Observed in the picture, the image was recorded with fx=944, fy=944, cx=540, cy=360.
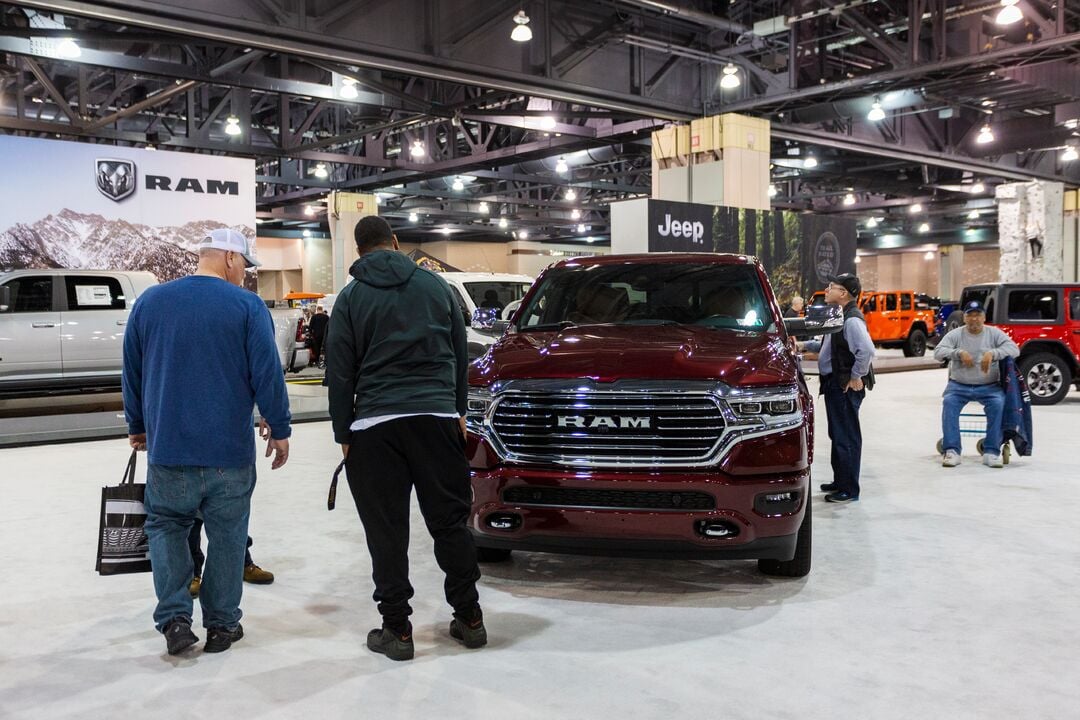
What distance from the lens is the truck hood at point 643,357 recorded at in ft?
14.1

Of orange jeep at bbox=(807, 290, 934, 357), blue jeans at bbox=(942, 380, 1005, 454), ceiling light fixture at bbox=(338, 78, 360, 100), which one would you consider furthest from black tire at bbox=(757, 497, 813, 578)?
orange jeep at bbox=(807, 290, 934, 357)

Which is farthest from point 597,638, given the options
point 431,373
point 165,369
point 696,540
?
point 165,369

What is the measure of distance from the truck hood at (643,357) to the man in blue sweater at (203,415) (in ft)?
3.84

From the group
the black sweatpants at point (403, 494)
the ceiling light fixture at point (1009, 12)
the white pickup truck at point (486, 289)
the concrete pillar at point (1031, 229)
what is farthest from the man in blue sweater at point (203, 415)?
the concrete pillar at point (1031, 229)

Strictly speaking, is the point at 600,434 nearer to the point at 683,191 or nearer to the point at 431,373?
Result: the point at 431,373

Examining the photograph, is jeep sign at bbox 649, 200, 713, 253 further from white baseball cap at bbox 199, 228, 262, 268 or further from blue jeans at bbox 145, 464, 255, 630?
blue jeans at bbox 145, 464, 255, 630

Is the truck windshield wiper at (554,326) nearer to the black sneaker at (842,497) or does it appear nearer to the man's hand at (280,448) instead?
the man's hand at (280,448)

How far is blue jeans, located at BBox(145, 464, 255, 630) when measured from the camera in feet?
12.2

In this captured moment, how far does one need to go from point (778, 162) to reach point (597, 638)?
22568mm

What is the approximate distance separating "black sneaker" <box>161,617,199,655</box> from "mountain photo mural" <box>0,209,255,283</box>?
12.4 m

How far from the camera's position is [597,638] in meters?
3.98

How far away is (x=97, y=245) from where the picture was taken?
16.2 metres

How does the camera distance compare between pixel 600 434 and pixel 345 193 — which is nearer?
pixel 600 434

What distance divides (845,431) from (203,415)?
15.2ft
